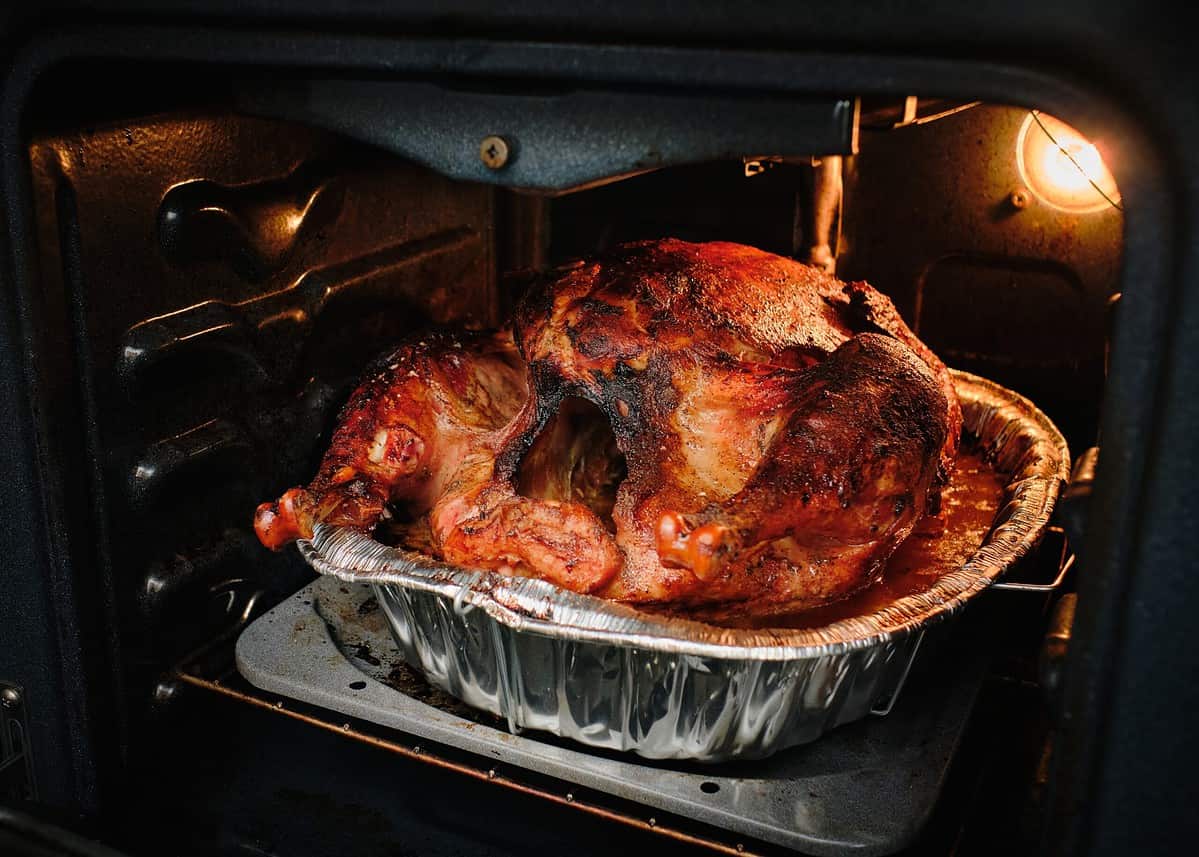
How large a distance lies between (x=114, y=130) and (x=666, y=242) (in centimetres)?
68

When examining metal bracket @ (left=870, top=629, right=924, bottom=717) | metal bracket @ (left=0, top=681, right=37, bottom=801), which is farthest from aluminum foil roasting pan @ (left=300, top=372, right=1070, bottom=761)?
metal bracket @ (left=0, top=681, right=37, bottom=801)

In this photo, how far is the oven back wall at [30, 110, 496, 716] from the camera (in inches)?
44.7

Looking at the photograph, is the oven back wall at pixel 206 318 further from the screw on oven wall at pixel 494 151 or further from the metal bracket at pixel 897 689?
the metal bracket at pixel 897 689

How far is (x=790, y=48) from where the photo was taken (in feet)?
2.56

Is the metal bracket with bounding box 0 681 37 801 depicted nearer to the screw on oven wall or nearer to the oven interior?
the oven interior

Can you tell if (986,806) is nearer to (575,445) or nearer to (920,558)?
(920,558)

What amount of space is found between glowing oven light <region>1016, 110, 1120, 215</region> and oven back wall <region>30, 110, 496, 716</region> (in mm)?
861

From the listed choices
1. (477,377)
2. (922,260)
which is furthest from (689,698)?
(922,260)

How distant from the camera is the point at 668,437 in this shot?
4.03 feet

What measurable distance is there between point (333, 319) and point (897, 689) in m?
0.89

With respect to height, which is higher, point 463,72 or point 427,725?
point 463,72

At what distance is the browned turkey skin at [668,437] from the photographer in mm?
1107

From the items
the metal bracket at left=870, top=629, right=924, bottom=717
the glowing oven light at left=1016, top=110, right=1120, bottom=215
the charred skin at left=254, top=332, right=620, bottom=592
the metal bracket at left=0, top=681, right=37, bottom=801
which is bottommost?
the metal bracket at left=0, top=681, right=37, bottom=801

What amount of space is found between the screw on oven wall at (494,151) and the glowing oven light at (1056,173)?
2.71ft
